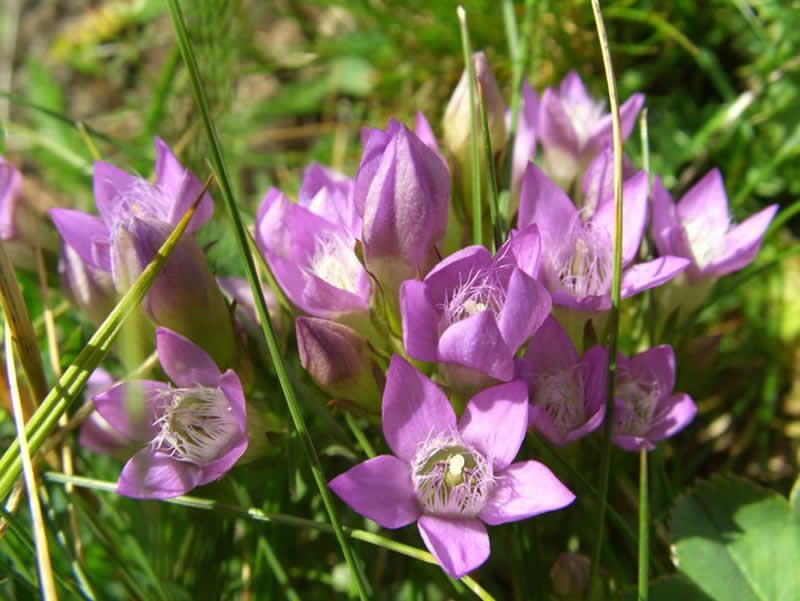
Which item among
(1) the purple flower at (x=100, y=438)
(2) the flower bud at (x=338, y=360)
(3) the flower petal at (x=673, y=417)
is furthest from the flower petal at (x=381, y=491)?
(1) the purple flower at (x=100, y=438)

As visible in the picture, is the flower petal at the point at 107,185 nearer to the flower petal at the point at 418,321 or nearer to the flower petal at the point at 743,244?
the flower petal at the point at 418,321

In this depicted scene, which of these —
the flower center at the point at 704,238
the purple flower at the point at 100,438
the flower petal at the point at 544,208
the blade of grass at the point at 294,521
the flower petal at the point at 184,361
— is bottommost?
the blade of grass at the point at 294,521

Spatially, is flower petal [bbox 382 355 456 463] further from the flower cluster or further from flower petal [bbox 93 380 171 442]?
flower petal [bbox 93 380 171 442]

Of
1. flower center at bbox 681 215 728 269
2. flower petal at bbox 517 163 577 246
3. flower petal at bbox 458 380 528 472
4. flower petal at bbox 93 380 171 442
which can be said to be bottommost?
flower petal at bbox 458 380 528 472

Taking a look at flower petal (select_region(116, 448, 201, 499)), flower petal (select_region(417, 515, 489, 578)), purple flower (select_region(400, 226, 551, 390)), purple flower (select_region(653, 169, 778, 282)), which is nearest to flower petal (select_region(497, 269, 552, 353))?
purple flower (select_region(400, 226, 551, 390))

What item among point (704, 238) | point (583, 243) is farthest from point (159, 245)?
point (704, 238)

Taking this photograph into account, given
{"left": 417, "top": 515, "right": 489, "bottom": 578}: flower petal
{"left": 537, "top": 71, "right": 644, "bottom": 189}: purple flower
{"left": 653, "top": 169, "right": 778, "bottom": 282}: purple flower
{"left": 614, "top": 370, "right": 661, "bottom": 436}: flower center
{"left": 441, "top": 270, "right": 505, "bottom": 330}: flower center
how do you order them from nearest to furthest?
{"left": 417, "top": 515, "right": 489, "bottom": 578}: flower petal < {"left": 441, "top": 270, "right": 505, "bottom": 330}: flower center < {"left": 614, "top": 370, "right": 661, "bottom": 436}: flower center < {"left": 653, "top": 169, "right": 778, "bottom": 282}: purple flower < {"left": 537, "top": 71, "right": 644, "bottom": 189}: purple flower
